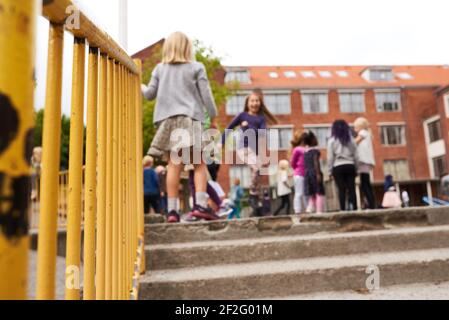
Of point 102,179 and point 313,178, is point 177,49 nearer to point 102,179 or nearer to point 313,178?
point 102,179

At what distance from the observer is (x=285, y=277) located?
227cm

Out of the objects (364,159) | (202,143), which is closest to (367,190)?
(364,159)

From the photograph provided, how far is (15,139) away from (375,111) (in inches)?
1309

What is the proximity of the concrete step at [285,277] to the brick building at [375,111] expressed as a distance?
26.2 meters

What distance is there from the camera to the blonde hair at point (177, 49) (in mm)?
3553

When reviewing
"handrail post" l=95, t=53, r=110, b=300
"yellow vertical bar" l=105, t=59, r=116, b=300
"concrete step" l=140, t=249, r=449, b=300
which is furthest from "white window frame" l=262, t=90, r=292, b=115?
"handrail post" l=95, t=53, r=110, b=300

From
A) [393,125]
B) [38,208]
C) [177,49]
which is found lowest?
[38,208]

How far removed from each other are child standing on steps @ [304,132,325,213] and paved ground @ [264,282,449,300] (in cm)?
323

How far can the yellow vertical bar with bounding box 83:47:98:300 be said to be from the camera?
1154 millimetres

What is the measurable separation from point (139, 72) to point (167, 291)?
1382mm

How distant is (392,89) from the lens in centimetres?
3186

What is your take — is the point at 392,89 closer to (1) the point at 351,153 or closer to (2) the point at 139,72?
(1) the point at 351,153

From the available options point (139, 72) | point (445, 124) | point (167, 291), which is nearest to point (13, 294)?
point (167, 291)

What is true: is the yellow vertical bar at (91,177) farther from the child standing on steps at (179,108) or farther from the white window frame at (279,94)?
the white window frame at (279,94)
